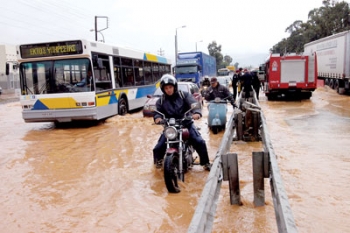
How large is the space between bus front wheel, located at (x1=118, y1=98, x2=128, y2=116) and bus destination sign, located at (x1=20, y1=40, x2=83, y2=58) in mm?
3150

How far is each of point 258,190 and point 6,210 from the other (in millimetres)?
3601

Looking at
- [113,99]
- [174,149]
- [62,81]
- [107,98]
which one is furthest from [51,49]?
[174,149]

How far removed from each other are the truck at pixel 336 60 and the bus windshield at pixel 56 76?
15652 millimetres

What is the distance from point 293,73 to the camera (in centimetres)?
1911

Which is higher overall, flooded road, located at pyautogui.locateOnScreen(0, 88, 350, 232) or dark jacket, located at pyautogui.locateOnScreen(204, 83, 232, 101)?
dark jacket, located at pyautogui.locateOnScreen(204, 83, 232, 101)

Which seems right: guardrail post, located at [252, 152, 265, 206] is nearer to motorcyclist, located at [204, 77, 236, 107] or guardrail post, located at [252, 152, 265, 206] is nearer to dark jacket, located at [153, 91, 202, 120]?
dark jacket, located at [153, 91, 202, 120]

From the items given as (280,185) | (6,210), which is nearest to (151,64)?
(6,210)

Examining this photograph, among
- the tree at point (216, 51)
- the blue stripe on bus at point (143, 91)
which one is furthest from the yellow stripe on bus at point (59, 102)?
the tree at point (216, 51)

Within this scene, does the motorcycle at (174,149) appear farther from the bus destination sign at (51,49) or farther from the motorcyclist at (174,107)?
the bus destination sign at (51,49)

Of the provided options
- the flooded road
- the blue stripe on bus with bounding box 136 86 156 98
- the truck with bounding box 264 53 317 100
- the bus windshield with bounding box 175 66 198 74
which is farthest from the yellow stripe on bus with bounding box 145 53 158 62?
the bus windshield with bounding box 175 66 198 74

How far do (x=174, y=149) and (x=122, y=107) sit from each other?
911 centimetres

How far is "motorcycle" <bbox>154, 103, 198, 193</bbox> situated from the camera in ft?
16.9

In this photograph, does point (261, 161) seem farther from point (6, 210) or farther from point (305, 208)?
point (6, 210)

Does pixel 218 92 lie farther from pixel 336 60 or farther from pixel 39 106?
pixel 336 60
